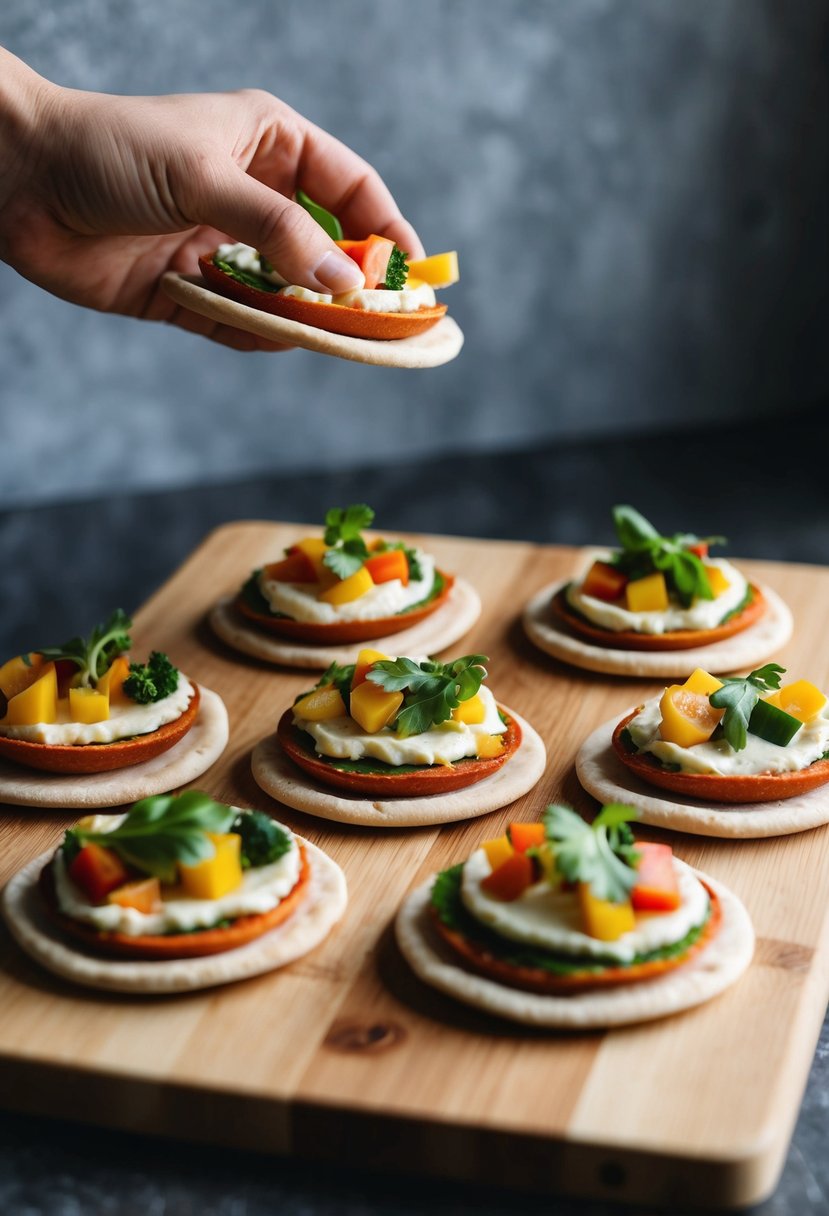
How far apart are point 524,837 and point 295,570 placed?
168cm

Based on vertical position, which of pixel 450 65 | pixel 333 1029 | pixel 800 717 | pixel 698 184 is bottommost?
pixel 333 1029

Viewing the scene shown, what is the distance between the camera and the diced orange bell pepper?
298cm

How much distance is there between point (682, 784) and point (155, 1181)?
156 centimetres

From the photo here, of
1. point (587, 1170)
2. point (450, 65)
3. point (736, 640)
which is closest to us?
point (587, 1170)

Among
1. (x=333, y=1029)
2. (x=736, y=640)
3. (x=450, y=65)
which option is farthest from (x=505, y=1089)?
A: (x=450, y=65)

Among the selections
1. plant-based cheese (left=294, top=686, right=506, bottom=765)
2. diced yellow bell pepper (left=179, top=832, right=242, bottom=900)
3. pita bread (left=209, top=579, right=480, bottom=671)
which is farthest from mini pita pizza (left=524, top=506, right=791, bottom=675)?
diced yellow bell pepper (left=179, top=832, right=242, bottom=900)

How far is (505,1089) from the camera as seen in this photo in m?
2.71

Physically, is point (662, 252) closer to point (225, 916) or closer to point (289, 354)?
point (289, 354)

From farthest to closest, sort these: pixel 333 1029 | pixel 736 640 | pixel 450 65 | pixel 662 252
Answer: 1. pixel 662 252
2. pixel 450 65
3. pixel 736 640
4. pixel 333 1029

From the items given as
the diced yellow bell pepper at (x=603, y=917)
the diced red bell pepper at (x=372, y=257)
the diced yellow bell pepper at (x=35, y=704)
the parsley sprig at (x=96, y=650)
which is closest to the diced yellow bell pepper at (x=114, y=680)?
the parsley sprig at (x=96, y=650)

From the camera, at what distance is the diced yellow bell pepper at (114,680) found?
3.79 meters

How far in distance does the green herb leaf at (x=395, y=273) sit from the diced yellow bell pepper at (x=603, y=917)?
74.6 inches

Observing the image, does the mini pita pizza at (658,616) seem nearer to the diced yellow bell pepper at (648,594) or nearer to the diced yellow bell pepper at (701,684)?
the diced yellow bell pepper at (648,594)

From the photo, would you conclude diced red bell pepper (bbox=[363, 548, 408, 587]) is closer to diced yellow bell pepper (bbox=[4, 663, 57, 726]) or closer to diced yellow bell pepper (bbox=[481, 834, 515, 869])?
diced yellow bell pepper (bbox=[4, 663, 57, 726])
